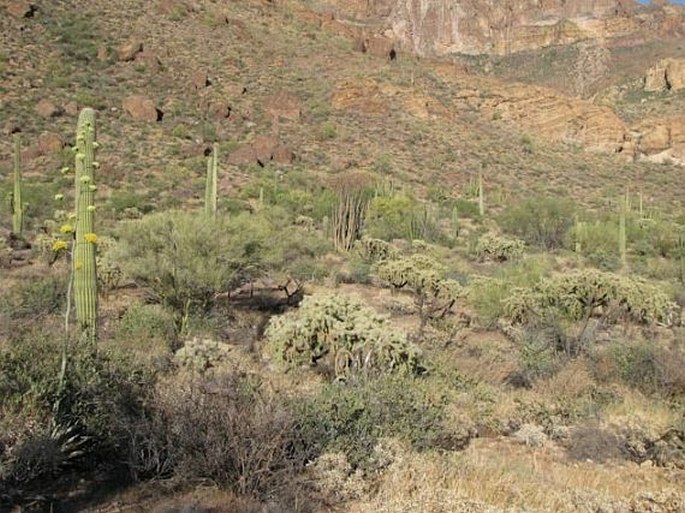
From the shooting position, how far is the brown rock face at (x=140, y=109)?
30516 mm

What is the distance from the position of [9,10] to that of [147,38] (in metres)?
A: 6.99

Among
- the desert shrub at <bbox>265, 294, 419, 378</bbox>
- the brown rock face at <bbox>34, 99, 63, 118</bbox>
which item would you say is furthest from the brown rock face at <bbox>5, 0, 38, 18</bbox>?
the desert shrub at <bbox>265, 294, 419, 378</bbox>

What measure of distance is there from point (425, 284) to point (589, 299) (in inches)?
126

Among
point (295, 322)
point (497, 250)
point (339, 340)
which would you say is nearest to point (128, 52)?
point (497, 250)

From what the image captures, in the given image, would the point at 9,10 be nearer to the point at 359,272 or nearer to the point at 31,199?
the point at 31,199

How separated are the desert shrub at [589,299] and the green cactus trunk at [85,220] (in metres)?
7.50

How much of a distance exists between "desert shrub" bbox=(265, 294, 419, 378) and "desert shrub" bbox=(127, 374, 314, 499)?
2.65 m

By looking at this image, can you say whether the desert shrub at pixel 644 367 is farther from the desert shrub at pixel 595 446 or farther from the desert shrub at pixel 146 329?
the desert shrub at pixel 146 329

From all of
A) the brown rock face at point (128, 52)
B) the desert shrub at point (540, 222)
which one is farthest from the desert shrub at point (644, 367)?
the brown rock face at point (128, 52)

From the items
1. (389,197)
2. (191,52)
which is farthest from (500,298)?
(191,52)

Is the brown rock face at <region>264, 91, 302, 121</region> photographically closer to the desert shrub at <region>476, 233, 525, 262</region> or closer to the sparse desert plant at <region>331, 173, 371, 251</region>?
the sparse desert plant at <region>331, 173, 371, 251</region>

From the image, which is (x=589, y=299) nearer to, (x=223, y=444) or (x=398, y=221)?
(x=223, y=444)

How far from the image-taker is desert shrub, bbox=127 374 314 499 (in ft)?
13.4

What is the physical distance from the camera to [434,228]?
23594mm
